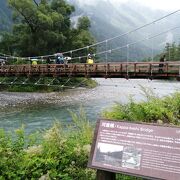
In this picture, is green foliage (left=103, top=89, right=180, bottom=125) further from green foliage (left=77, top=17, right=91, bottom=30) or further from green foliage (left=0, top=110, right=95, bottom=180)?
green foliage (left=77, top=17, right=91, bottom=30)

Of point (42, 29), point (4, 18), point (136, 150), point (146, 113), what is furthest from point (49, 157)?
point (4, 18)

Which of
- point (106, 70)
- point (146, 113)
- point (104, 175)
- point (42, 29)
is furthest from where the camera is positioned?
point (42, 29)

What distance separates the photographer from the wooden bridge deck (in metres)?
20.9

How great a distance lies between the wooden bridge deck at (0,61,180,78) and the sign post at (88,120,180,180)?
15148mm

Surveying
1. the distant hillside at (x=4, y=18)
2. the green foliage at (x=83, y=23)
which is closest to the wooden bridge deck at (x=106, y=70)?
the green foliage at (x=83, y=23)

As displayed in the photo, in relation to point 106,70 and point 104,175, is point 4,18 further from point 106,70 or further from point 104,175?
point 104,175

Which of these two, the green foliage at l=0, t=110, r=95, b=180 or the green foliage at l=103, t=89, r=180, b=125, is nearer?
the green foliage at l=0, t=110, r=95, b=180

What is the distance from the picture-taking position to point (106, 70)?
78.9 ft

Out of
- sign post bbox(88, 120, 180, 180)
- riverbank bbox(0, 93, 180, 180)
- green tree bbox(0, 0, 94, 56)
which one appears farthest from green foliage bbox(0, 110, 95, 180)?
green tree bbox(0, 0, 94, 56)

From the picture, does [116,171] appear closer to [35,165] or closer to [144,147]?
[144,147]

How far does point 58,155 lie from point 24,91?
33662mm

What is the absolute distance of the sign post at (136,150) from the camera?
4.61m

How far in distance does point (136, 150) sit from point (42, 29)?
128 feet

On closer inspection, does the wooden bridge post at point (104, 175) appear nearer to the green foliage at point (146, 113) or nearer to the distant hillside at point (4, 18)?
the green foliage at point (146, 113)
